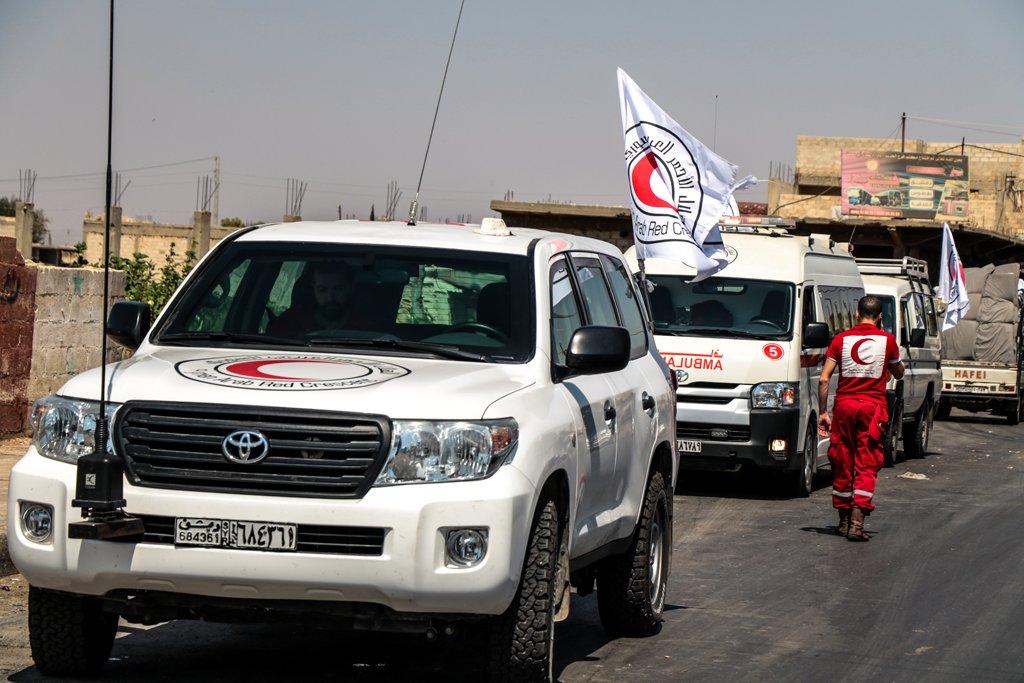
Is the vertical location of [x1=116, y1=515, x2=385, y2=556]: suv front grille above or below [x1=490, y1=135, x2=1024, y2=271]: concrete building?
below

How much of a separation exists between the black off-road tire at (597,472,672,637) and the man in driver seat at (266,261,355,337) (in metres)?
1.97

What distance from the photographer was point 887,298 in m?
21.1

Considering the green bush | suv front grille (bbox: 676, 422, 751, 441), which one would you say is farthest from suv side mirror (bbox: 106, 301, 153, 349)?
the green bush

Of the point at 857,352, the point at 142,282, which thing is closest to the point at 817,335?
the point at 857,352

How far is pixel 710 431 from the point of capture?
14.7m

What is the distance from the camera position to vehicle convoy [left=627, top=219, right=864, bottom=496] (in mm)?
14648

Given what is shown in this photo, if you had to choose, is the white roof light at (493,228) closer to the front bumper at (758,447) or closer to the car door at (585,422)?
the car door at (585,422)

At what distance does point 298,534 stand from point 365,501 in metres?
0.26

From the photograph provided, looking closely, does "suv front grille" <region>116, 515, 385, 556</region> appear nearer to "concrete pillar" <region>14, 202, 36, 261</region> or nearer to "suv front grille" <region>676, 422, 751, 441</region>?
"suv front grille" <region>676, 422, 751, 441</region>

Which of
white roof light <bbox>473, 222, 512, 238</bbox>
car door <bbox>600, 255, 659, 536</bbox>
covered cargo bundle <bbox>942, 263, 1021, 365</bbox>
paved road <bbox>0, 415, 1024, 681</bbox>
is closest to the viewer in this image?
paved road <bbox>0, 415, 1024, 681</bbox>

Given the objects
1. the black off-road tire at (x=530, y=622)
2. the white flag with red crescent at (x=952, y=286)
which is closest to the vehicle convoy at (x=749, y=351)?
the black off-road tire at (x=530, y=622)

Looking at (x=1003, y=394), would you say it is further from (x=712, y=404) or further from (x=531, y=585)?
(x=531, y=585)

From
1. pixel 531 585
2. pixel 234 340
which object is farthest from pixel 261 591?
pixel 234 340

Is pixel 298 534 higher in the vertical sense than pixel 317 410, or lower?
lower
